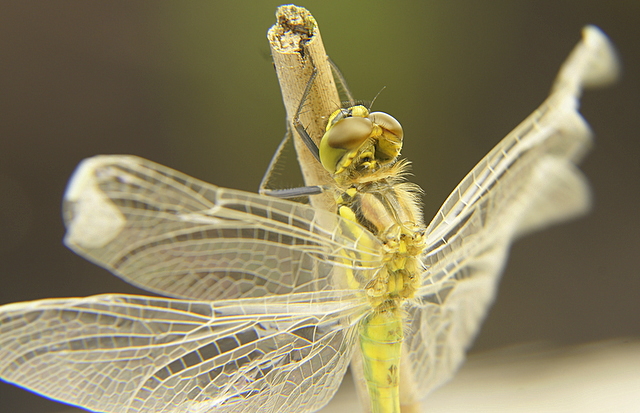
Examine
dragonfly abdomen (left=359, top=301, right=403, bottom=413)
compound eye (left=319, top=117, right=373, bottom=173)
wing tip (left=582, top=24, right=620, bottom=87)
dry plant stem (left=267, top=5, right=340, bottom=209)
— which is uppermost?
wing tip (left=582, top=24, right=620, bottom=87)

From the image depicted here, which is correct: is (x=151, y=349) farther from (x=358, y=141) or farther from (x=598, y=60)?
(x=598, y=60)

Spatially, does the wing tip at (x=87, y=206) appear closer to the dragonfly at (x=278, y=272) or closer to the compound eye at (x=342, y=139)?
the dragonfly at (x=278, y=272)

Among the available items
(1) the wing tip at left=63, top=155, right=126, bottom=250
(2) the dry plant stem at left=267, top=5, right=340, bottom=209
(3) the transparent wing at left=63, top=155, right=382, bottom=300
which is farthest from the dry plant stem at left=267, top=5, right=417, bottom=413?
(1) the wing tip at left=63, top=155, right=126, bottom=250

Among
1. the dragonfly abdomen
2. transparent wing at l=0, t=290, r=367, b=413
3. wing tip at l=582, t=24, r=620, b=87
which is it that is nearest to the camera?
transparent wing at l=0, t=290, r=367, b=413

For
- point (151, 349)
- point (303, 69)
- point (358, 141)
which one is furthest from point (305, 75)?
point (151, 349)

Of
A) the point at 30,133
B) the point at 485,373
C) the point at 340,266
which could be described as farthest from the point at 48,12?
the point at 485,373

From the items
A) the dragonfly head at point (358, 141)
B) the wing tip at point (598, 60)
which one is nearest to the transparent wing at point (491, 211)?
the wing tip at point (598, 60)

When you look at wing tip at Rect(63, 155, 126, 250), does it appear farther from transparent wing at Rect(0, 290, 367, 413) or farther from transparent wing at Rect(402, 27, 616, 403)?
transparent wing at Rect(402, 27, 616, 403)

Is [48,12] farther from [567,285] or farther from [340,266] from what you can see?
[567,285]
